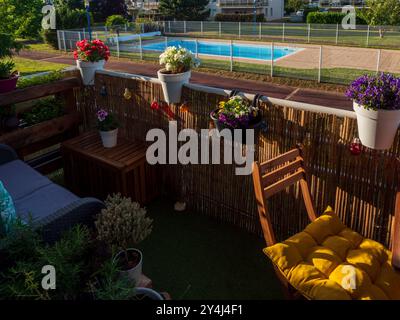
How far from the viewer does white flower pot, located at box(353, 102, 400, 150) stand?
113 inches

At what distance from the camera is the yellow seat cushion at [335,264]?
8.64 ft

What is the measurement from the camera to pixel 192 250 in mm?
4160

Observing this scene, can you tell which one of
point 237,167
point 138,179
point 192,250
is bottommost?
point 192,250

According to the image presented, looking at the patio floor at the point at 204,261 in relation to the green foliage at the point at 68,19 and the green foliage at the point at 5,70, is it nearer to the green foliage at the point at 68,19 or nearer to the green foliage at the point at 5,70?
the green foliage at the point at 5,70

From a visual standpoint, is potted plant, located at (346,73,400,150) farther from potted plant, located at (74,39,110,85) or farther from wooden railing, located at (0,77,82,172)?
wooden railing, located at (0,77,82,172)

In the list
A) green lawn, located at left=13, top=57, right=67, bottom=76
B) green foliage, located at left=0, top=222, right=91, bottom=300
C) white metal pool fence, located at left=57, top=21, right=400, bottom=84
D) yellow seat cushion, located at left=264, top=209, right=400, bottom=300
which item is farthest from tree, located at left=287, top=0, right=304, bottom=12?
green foliage, located at left=0, top=222, right=91, bottom=300

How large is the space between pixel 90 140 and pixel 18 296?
3519 millimetres

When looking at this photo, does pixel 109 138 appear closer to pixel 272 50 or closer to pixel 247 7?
pixel 272 50

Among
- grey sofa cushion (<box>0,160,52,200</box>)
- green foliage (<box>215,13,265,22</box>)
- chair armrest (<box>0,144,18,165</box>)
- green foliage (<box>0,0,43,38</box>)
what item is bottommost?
grey sofa cushion (<box>0,160,52,200</box>)

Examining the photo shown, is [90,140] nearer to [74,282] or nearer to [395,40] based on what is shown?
[74,282]

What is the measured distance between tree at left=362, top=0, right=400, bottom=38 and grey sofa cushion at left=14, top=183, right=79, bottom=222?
71.6 ft

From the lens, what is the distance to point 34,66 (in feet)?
58.7
